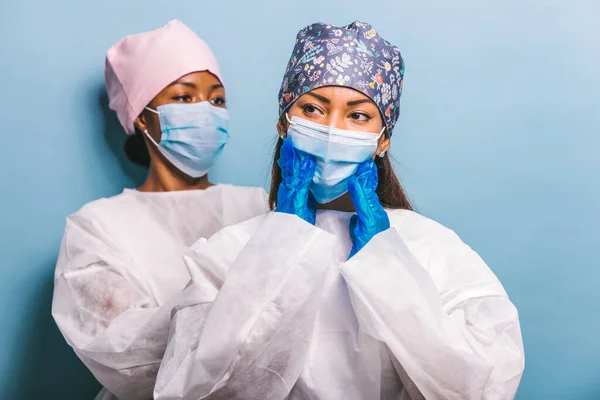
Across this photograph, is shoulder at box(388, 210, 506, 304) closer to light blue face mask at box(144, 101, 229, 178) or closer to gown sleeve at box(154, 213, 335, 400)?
gown sleeve at box(154, 213, 335, 400)

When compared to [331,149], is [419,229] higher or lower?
lower

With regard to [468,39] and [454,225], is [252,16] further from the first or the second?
[454,225]

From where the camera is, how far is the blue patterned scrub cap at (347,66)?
5.14 feet

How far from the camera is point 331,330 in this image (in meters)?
1.48

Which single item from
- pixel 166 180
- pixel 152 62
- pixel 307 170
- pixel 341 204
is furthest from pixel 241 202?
Result: pixel 307 170

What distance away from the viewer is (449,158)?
2.33 meters

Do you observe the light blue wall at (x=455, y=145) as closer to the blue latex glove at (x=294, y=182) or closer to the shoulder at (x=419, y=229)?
the shoulder at (x=419, y=229)

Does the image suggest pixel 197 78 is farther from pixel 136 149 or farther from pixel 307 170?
pixel 307 170

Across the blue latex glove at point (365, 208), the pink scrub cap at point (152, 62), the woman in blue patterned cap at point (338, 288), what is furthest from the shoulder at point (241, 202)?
the blue latex glove at point (365, 208)

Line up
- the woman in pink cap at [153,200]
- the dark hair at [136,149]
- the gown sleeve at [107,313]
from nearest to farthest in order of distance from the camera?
1. the gown sleeve at [107,313]
2. the woman in pink cap at [153,200]
3. the dark hair at [136,149]

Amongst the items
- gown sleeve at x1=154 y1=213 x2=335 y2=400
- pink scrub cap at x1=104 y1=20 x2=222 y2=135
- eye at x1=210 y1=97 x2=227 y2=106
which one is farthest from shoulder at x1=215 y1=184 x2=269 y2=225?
gown sleeve at x1=154 y1=213 x2=335 y2=400

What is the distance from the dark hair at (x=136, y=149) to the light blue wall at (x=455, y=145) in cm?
13

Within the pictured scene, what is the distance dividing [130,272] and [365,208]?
30.3 inches

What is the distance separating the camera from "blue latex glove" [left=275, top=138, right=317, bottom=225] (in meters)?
1.51
